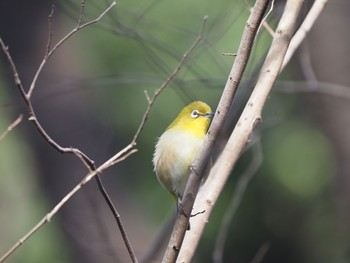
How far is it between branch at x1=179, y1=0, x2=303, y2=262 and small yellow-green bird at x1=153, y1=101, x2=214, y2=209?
38 centimetres

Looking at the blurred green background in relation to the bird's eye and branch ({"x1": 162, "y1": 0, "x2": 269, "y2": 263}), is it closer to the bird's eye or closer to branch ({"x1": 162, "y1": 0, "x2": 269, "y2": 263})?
the bird's eye

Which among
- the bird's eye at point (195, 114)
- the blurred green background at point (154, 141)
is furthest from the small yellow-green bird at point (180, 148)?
the blurred green background at point (154, 141)

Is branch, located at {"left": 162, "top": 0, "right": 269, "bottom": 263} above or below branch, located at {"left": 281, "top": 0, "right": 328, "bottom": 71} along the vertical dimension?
below

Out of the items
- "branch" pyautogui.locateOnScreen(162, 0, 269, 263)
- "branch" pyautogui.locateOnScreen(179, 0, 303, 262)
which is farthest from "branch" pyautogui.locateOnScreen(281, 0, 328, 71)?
"branch" pyautogui.locateOnScreen(162, 0, 269, 263)

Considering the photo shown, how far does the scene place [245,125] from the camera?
89.1 inches

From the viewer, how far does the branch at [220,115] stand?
193 cm

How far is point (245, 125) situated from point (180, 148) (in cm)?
63

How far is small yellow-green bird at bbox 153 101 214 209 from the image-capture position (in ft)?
9.25

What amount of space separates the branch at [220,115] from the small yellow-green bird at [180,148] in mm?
671

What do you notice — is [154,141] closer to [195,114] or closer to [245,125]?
[195,114]

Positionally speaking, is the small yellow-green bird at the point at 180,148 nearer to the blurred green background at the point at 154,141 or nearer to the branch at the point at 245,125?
the branch at the point at 245,125

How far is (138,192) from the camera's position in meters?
5.95

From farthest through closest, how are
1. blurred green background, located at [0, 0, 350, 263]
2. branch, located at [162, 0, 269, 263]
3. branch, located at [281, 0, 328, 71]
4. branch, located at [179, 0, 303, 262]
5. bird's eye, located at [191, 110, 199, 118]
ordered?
blurred green background, located at [0, 0, 350, 263], bird's eye, located at [191, 110, 199, 118], branch, located at [281, 0, 328, 71], branch, located at [179, 0, 303, 262], branch, located at [162, 0, 269, 263]

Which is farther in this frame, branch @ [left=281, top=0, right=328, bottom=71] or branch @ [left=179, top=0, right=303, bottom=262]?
branch @ [left=281, top=0, right=328, bottom=71]
